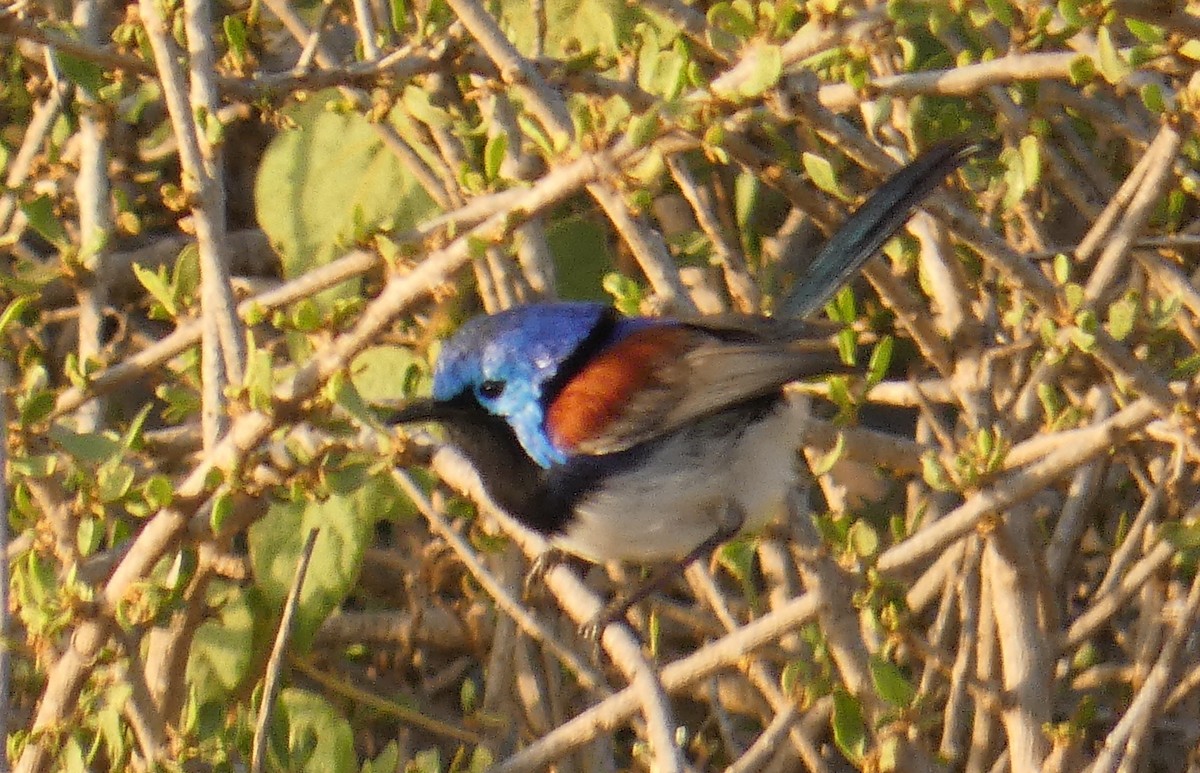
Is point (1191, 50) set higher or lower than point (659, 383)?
higher

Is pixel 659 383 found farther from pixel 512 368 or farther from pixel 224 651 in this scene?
pixel 224 651

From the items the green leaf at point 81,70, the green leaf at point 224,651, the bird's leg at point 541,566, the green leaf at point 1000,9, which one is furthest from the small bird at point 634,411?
the green leaf at point 81,70

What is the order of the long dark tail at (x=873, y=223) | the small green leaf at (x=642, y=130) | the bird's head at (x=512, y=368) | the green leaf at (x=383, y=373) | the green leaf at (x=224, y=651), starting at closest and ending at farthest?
the small green leaf at (x=642, y=130)
the bird's head at (x=512, y=368)
the long dark tail at (x=873, y=223)
the green leaf at (x=224, y=651)
the green leaf at (x=383, y=373)

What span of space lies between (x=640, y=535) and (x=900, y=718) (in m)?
0.57

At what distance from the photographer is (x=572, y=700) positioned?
4141 millimetres

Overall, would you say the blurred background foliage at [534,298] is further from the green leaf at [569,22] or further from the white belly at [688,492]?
the white belly at [688,492]

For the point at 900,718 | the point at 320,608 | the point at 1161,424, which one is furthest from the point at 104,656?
the point at 1161,424

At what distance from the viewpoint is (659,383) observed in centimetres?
316

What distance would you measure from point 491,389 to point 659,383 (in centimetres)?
33

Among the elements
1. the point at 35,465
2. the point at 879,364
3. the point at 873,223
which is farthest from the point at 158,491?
the point at 873,223

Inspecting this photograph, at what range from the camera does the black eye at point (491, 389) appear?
9.96ft

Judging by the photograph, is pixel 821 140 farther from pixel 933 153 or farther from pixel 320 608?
pixel 320 608

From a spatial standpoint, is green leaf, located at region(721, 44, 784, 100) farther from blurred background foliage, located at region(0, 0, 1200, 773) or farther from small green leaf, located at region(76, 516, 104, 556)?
small green leaf, located at region(76, 516, 104, 556)

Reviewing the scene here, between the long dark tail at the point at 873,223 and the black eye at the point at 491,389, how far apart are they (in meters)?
0.74
